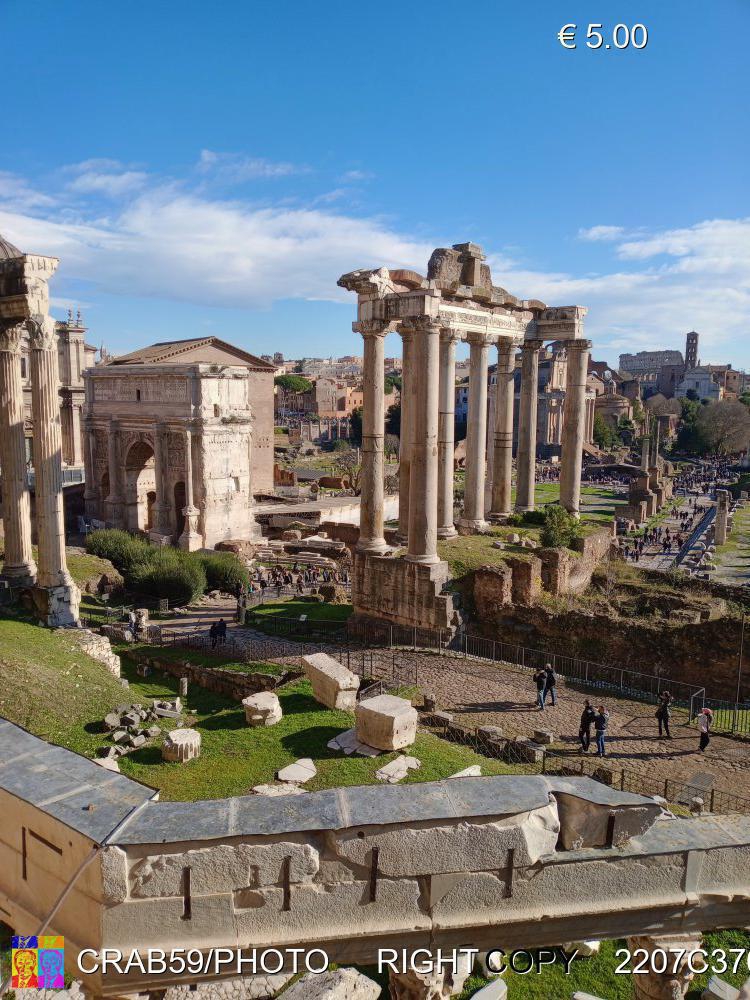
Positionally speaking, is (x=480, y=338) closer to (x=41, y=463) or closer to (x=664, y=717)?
(x=664, y=717)

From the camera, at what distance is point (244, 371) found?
3269 cm

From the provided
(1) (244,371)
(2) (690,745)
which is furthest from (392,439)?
(2) (690,745)

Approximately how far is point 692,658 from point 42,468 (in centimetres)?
1315

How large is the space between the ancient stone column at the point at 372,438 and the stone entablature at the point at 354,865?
464 inches

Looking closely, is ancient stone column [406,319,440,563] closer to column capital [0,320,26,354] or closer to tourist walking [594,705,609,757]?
tourist walking [594,705,609,757]

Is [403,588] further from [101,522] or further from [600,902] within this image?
[101,522]

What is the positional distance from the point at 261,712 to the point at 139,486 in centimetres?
2489

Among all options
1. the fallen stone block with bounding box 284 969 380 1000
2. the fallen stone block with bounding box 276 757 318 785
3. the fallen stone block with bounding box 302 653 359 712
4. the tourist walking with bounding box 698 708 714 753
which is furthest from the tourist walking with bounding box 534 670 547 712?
the fallen stone block with bounding box 284 969 380 1000

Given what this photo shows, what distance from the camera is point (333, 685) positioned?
39.5 feet

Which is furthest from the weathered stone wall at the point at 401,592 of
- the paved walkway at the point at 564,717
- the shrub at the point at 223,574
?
the shrub at the point at 223,574

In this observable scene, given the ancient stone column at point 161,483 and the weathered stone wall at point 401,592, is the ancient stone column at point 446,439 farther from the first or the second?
the ancient stone column at point 161,483

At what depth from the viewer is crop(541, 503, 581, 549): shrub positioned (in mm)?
18075

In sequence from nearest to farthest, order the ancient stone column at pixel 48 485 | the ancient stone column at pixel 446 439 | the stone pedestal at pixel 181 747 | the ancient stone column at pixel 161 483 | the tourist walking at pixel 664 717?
the stone pedestal at pixel 181 747 < the tourist walking at pixel 664 717 < the ancient stone column at pixel 48 485 < the ancient stone column at pixel 446 439 < the ancient stone column at pixel 161 483

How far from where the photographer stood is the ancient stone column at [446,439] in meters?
18.0
